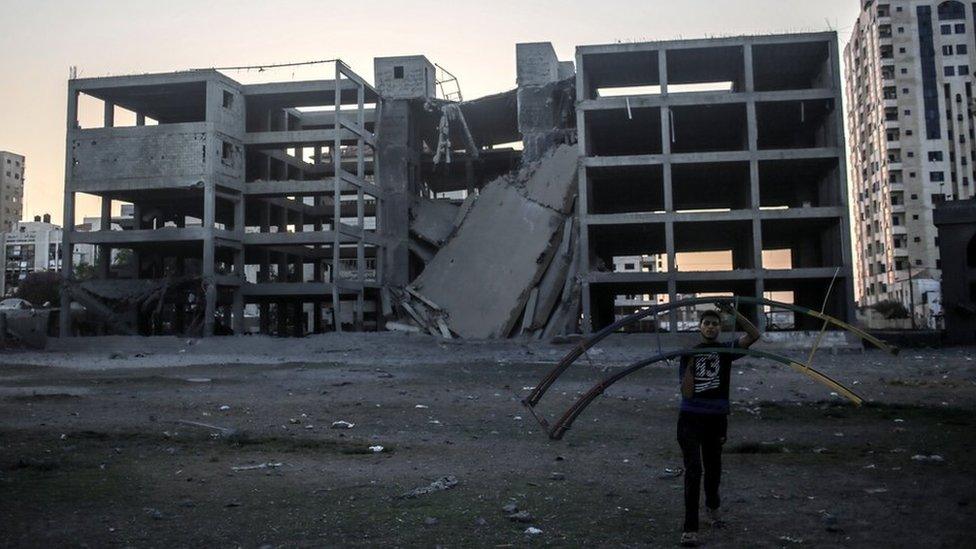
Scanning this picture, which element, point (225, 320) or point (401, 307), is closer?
point (401, 307)

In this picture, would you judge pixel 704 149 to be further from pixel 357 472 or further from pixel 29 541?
pixel 29 541

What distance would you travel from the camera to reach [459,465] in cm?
780

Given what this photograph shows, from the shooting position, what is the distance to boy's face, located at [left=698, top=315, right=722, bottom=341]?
A: 523 cm

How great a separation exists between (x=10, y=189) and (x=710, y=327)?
12682 centimetres

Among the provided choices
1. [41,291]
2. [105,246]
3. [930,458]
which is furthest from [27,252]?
[930,458]

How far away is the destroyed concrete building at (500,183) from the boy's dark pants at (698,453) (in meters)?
24.6

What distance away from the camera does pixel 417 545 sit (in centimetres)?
491

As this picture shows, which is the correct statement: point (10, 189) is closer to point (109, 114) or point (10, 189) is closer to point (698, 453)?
point (109, 114)

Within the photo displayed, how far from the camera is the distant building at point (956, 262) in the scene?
3044cm

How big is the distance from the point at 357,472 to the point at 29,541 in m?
2.99

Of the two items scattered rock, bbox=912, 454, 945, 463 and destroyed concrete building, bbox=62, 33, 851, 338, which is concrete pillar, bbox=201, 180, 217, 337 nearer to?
destroyed concrete building, bbox=62, 33, 851, 338

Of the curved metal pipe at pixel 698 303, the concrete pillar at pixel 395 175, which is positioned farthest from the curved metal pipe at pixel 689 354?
the concrete pillar at pixel 395 175

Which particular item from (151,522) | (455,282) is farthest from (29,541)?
(455,282)

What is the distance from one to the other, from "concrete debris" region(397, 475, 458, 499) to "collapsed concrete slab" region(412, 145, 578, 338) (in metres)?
22.7
